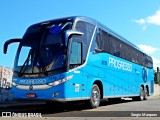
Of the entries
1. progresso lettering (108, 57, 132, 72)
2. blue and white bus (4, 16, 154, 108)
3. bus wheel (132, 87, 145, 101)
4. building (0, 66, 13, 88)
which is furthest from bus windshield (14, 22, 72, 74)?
bus wheel (132, 87, 145, 101)

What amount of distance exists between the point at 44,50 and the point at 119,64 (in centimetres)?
687

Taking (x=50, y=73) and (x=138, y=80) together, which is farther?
(x=138, y=80)

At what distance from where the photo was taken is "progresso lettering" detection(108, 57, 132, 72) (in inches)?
668

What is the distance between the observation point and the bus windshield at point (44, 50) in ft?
40.4

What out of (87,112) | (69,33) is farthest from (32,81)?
(87,112)

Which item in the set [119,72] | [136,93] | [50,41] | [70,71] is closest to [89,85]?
[70,71]

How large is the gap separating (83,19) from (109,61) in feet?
11.7

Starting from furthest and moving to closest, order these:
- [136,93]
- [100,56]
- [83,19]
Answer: [136,93] → [100,56] → [83,19]

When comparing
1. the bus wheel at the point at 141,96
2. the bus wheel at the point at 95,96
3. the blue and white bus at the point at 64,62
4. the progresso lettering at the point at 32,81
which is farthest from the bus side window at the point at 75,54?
the bus wheel at the point at 141,96

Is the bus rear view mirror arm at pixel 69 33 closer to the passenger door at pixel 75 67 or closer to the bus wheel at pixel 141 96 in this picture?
the passenger door at pixel 75 67

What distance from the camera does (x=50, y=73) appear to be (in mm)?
12211

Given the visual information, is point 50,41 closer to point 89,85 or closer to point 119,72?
point 89,85

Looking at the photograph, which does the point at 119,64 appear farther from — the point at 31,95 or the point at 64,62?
the point at 31,95

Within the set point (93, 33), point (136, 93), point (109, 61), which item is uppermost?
point (93, 33)
